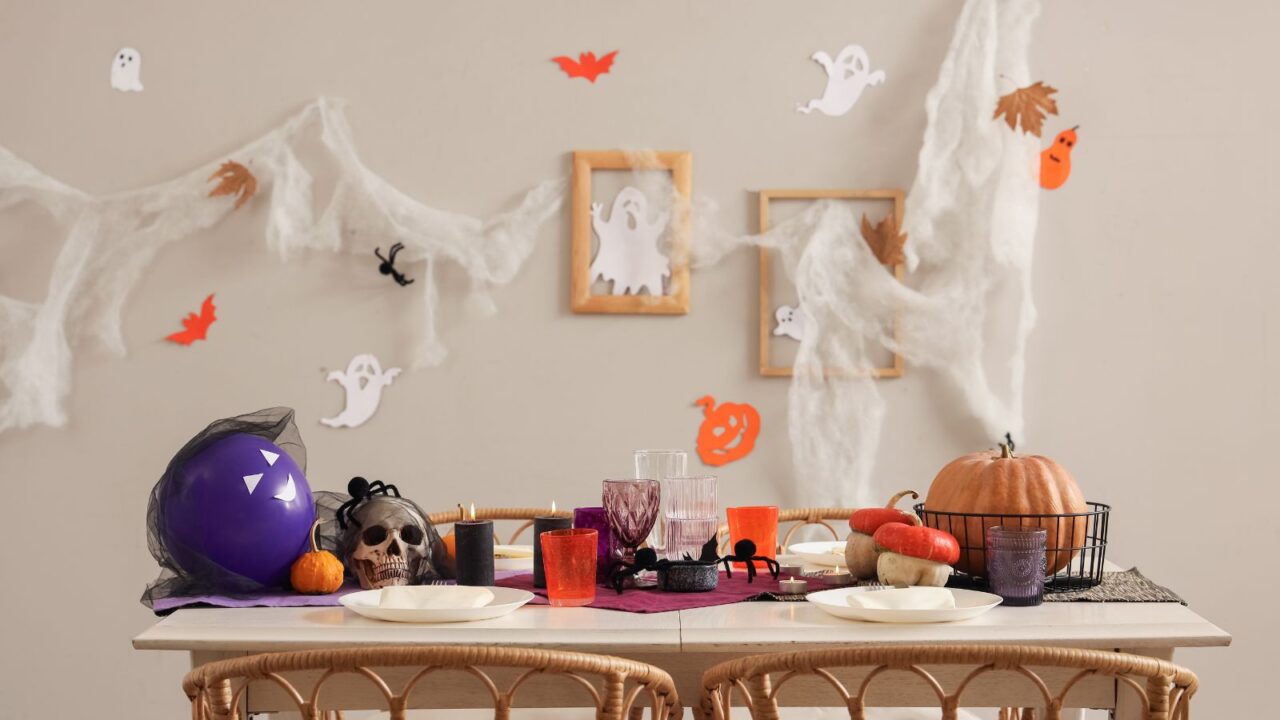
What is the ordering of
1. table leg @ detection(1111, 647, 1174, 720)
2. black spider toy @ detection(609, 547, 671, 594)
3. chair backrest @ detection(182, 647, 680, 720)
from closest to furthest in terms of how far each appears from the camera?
1. chair backrest @ detection(182, 647, 680, 720)
2. table leg @ detection(1111, 647, 1174, 720)
3. black spider toy @ detection(609, 547, 671, 594)

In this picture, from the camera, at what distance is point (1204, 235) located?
8.93 ft

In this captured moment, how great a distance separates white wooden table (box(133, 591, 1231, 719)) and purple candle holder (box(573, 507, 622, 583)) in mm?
271

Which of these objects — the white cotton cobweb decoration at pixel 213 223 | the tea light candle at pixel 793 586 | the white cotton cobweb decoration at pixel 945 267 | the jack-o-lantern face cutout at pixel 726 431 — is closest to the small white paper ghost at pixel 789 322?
the white cotton cobweb decoration at pixel 945 267

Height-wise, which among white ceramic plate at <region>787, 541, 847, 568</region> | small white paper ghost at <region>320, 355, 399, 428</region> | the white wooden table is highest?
small white paper ghost at <region>320, 355, 399, 428</region>

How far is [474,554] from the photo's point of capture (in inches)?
62.2

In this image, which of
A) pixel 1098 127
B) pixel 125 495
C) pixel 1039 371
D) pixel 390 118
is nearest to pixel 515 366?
pixel 390 118

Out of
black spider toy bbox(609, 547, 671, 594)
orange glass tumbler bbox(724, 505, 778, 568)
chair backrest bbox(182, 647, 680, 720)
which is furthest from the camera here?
orange glass tumbler bbox(724, 505, 778, 568)

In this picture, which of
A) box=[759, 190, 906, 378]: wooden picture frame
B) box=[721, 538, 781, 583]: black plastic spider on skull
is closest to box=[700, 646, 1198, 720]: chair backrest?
box=[721, 538, 781, 583]: black plastic spider on skull

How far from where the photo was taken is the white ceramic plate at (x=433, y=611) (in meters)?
1.34

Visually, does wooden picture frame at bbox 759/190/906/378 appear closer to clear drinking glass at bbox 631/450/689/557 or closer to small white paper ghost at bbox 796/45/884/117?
small white paper ghost at bbox 796/45/884/117

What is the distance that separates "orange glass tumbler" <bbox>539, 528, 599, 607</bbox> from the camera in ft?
4.75

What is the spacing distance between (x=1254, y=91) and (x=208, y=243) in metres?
2.46

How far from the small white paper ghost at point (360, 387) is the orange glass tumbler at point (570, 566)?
1383 mm

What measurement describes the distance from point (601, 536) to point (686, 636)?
390mm
